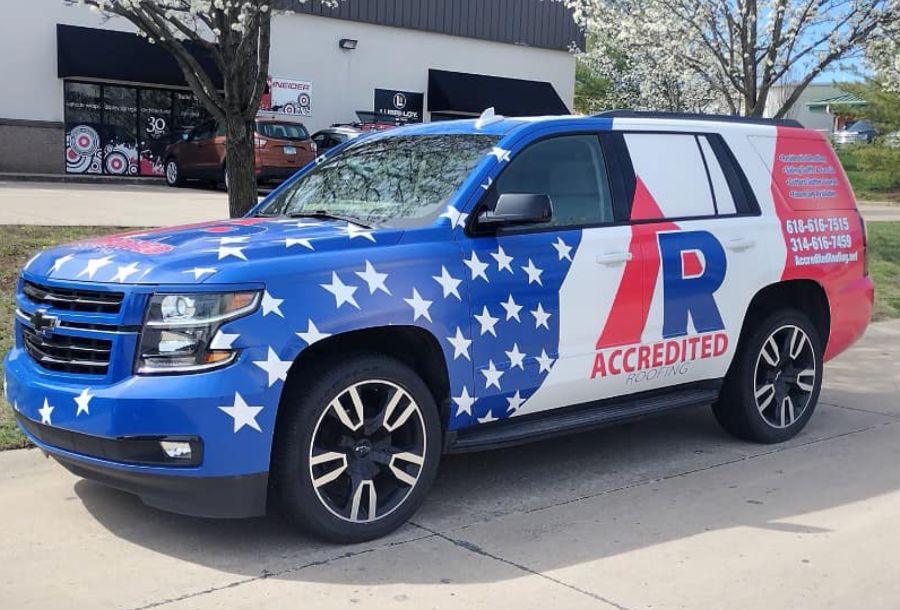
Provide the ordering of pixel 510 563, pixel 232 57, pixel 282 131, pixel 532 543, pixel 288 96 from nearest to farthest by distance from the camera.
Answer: pixel 510 563, pixel 532 543, pixel 232 57, pixel 282 131, pixel 288 96

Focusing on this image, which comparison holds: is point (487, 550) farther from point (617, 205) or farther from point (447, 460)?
point (617, 205)

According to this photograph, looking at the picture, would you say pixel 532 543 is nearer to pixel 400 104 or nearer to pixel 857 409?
pixel 857 409

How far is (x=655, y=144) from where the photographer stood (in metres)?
5.57

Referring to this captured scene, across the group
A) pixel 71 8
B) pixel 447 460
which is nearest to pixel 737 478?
pixel 447 460

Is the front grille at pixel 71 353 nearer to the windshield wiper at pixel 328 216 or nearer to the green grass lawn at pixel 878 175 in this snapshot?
the windshield wiper at pixel 328 216

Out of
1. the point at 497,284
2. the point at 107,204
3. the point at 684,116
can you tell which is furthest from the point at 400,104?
the point at 497,284

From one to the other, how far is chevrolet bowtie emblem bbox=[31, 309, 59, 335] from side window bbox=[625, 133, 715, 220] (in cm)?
297

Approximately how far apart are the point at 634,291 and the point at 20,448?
3600 mm

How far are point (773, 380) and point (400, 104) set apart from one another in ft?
82.2

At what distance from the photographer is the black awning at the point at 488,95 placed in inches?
1195

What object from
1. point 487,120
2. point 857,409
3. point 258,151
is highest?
point 487,120

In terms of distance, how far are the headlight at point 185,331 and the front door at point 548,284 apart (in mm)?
1210

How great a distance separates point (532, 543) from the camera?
4.48 metres

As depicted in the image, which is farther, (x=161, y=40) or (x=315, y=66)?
(x=315, y=66)
